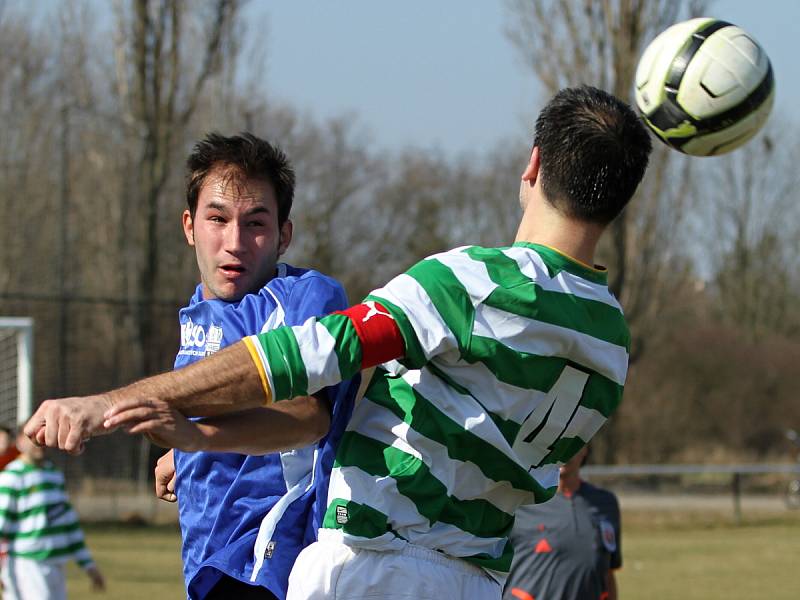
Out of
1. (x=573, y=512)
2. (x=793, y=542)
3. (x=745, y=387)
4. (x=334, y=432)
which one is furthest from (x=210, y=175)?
(x=745, y=387)

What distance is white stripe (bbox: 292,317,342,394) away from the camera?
7.89 feet

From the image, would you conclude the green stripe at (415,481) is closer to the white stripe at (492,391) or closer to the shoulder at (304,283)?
the white stripe at (492,391)

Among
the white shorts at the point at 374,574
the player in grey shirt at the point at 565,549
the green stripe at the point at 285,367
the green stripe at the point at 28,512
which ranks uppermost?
the green stripe at the point at 285,367

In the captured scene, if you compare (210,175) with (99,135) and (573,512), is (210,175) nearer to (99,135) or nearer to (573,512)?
(573,512)

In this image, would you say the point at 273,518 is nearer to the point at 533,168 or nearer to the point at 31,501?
the point at 533,168

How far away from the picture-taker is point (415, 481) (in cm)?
263

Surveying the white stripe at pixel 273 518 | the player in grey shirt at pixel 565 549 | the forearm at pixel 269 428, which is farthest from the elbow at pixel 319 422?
the player in grey shirt at pixel 565 549

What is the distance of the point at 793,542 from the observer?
19.2 metres

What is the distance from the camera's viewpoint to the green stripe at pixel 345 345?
2428 mm

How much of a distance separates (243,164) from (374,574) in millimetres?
1190

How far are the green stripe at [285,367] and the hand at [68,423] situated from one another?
1.05 feet

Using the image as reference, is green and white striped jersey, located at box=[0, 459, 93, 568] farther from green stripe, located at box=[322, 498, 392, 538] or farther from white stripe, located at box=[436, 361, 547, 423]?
white stripe, located at box=[436, 361, 547, 423]

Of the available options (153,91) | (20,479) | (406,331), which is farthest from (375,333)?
(153,91)

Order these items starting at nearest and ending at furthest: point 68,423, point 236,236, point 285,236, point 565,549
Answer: point 68,423 < point 236,236 < point 285,236 < point 565,549
